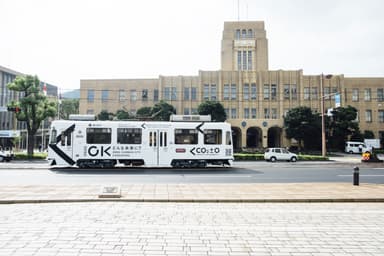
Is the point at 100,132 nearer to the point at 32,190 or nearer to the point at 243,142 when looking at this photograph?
the point at 32,190

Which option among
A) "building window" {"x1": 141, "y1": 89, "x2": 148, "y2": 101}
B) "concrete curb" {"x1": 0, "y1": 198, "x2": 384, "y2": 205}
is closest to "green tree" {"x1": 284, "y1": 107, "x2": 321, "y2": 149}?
"building window" {"x1": 141, "y1": 89, "x2": 148, "y2": 101}

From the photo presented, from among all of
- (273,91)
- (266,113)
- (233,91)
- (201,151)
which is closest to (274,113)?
(266,113)

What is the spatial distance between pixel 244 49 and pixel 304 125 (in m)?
26.2

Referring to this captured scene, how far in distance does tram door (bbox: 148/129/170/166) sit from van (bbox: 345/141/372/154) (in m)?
37.0

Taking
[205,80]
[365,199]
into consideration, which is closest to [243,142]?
[205,80]

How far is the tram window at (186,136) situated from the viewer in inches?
675

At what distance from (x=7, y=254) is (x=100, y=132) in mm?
13533

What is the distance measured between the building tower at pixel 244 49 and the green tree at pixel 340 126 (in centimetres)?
2072

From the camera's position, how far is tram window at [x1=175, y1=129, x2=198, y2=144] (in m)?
17.2

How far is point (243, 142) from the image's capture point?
44281 millimetres

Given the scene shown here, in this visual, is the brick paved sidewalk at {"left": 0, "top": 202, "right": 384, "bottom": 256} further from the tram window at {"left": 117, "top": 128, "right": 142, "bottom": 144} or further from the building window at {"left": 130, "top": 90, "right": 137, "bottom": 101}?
the building window at {"left": 130, "top": 90, "right": 137, "bottom": 101}

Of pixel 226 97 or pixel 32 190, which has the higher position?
pixel 226 97

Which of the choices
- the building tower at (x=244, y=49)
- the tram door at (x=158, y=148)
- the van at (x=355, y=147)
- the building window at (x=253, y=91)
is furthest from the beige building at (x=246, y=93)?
the tram door at (x=158, y=148)

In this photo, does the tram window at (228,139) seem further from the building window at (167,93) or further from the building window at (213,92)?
the building window at (167,93)
